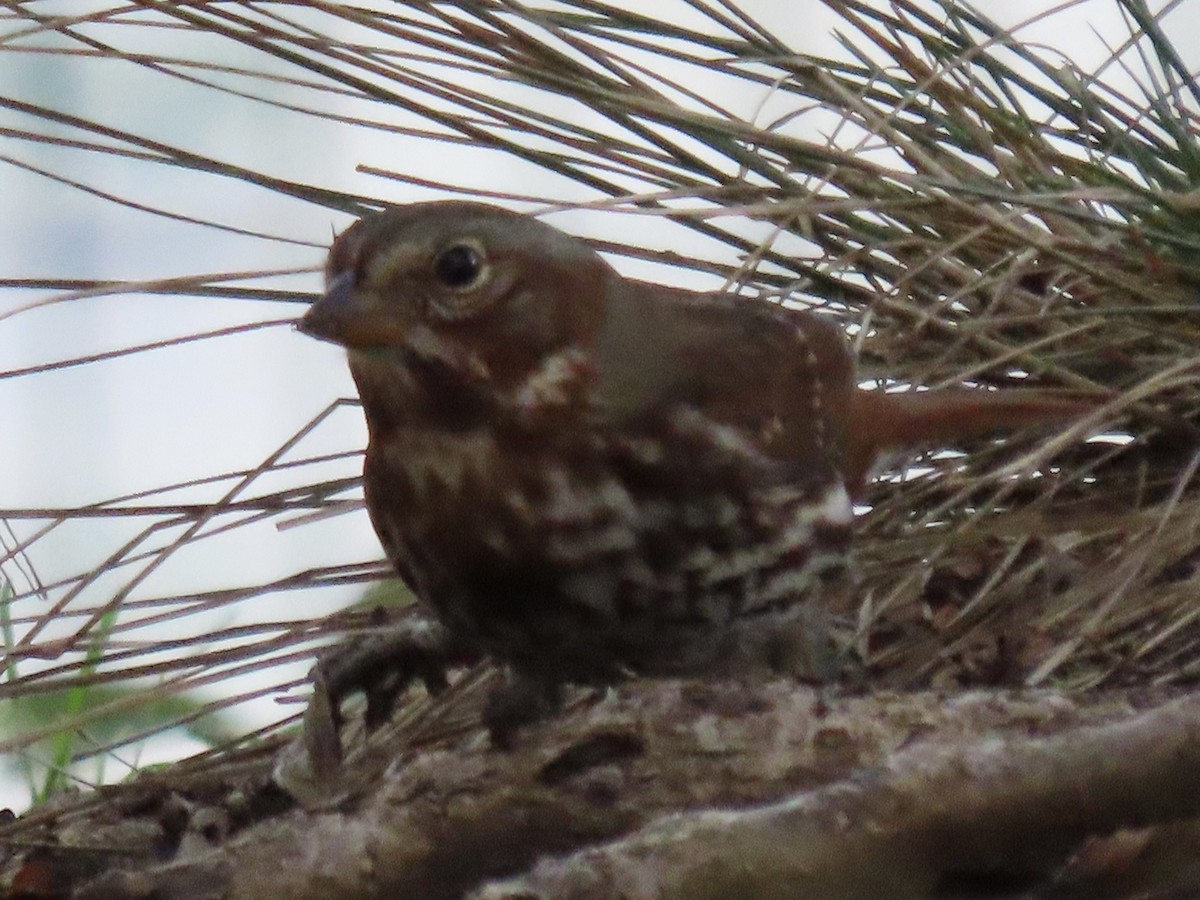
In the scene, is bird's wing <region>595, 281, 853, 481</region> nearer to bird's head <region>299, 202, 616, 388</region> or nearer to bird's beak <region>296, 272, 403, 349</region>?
bird's head <region>299, 202, 616, 388</region>

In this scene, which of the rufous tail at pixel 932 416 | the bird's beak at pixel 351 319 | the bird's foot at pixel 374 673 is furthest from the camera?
the rufous tail at pixel 932 416

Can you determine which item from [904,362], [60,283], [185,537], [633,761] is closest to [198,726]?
[185,537]

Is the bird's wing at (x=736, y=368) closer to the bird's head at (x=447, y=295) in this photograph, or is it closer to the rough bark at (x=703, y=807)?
the bird's head at (x=447, y=295)

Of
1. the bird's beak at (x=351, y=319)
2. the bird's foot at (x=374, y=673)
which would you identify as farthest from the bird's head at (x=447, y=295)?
the bird's foot at (x=374, y=673)

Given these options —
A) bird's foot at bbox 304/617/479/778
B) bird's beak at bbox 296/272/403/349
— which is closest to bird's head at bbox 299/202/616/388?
bird's beak at bbox 296/272/403/349

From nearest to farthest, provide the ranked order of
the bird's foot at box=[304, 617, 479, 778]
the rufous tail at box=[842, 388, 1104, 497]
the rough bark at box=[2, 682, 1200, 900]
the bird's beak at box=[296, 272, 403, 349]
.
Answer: the rough bark at box=[2, 682, 1200, 900] < the bird's beak at box=[296, 272, 403, 349] < the bird's foot at box=[304, 617, 479, 778] < the rufous tail at box=[842, 388, 1104, 497]

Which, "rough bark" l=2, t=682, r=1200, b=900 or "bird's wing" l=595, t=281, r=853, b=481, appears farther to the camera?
"bird's wing" l=595, t=281, r=853, b=481

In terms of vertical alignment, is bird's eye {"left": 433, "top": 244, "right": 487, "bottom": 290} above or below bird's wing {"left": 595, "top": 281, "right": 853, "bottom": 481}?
above

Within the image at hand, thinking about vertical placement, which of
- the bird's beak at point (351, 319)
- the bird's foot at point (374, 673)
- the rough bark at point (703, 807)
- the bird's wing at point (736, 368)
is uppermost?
the bird's beak at point (351, 319)

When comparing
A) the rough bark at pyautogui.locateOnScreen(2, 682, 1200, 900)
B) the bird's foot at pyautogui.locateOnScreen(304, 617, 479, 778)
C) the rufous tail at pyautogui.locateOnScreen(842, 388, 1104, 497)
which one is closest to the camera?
the rough bark at pyautogui.locateOnScreen(2, 682, 1200, 900)

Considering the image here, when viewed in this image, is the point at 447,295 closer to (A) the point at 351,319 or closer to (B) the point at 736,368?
(A) the point at 351,319
